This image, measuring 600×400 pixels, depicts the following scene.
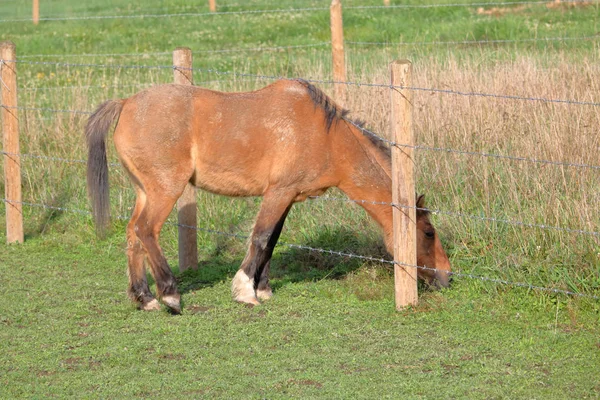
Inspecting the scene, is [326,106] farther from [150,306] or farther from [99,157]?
[150,306]

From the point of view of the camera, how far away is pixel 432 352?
5184mm

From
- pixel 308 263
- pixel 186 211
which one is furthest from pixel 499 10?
pixel 186 211

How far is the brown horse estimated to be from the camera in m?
6.20

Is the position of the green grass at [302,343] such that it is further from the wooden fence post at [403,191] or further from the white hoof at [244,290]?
the wooden fence post at [403,191]

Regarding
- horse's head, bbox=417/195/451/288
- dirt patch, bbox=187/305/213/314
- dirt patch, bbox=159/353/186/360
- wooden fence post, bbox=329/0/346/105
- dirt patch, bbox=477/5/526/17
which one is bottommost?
dirt patch, bbox=187/305/213/314

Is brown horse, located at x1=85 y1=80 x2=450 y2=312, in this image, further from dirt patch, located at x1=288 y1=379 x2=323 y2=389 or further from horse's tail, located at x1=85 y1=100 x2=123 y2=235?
dirt patch, located at x1=288 y1=379 x2=323 y2=389

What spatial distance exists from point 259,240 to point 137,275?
37.0 inches

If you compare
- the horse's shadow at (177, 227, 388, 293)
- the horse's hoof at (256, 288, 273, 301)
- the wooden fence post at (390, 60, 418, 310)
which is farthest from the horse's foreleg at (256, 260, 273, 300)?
the wooden fence post at (390, 60, 418, 310)

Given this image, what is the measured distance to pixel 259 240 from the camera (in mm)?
6383

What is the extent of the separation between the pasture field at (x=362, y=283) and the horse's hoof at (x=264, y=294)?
0.07 m

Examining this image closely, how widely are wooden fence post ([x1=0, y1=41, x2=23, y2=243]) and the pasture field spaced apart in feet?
0.76

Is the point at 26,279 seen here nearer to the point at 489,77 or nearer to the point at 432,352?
the point at 432,352

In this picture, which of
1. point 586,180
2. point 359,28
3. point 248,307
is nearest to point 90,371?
point 248,307

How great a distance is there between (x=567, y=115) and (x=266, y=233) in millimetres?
3203
